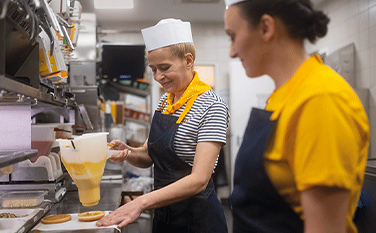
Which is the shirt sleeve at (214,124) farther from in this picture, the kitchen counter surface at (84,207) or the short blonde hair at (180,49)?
the kitchen counter surface at (84,207)

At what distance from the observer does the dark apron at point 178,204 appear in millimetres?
1576

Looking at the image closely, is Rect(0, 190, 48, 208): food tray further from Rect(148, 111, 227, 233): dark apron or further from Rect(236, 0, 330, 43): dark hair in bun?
Rect(236, 0, 330, 43): dark hair in bun

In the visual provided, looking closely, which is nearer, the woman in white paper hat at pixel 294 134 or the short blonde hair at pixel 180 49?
the woman in white paper hat at pixel 294 134

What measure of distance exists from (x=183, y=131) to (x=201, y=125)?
3.8 inches

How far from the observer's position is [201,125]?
1504mm

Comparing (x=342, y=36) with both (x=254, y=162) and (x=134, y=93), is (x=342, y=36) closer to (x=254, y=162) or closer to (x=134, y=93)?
(x=134, y=93)

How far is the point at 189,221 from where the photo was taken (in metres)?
1.58

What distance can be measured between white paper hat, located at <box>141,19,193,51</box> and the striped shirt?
12.4 inches

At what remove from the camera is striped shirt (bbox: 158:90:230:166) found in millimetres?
1462

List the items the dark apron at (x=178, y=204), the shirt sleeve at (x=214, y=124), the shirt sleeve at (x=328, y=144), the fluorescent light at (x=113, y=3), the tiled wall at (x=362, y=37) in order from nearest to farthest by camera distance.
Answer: the shirt sleeve at (x=328, y=144) < the shirt sleeve at (x=214, y=124) < the dark apron at (x=178, y=204) < the tiled wall at (x=362, y=37) < the fluorescent light at (x=113, y=3)

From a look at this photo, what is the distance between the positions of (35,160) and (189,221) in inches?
36.8

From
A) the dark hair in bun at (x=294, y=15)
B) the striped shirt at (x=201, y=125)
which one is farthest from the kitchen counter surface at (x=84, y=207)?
the dark hair in bun at (x=294, y=15)

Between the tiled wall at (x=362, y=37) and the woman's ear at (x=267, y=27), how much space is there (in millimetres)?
2910

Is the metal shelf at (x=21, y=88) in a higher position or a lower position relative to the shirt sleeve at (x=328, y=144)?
higher
